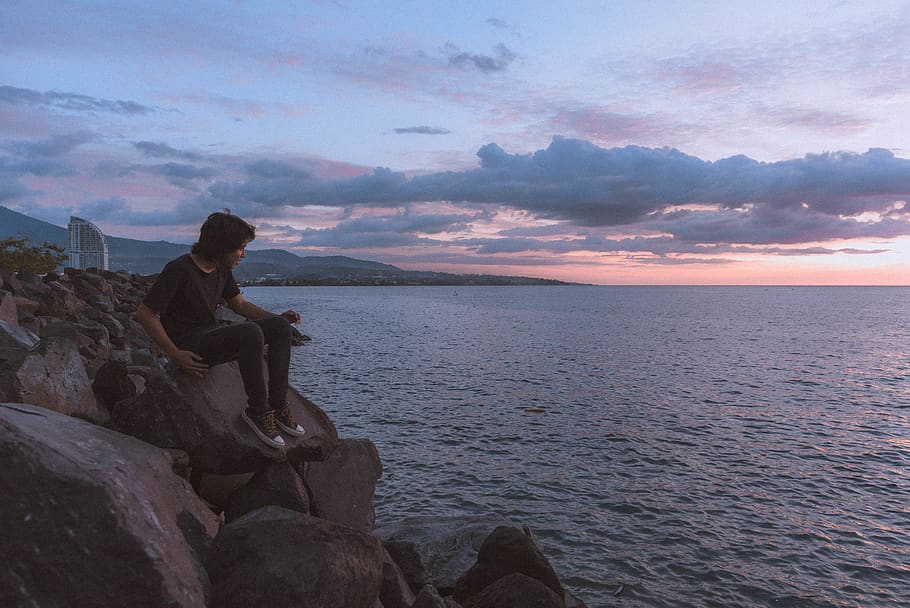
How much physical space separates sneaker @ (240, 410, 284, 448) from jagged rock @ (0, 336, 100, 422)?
7.22ft

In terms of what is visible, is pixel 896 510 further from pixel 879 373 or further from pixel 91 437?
pixel 879 373

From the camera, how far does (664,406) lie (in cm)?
3125

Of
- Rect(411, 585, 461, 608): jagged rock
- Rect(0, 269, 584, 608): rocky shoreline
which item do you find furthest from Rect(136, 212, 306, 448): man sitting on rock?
Rect(411, 585, 461, 608): jagged rock

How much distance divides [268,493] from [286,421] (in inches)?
40.6

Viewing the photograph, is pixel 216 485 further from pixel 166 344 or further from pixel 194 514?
pixel 166 344

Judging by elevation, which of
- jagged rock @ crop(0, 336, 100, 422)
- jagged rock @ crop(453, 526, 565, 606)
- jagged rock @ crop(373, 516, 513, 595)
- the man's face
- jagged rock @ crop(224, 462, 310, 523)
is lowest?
jagged rock @ crop(373, 516, 513, 595)

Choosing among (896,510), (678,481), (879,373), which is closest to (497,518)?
(678,481)

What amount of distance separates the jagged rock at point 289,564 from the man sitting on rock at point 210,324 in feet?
6.16

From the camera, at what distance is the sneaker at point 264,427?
8148mm

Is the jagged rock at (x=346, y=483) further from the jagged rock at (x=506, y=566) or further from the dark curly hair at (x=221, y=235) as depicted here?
the dark curly hair at (x=221, y=235)

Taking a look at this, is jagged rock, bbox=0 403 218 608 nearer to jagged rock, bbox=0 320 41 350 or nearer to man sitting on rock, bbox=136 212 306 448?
man sitting on rock, bbox=136 212 306 448

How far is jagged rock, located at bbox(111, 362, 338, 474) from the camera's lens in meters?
7.73

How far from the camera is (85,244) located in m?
170

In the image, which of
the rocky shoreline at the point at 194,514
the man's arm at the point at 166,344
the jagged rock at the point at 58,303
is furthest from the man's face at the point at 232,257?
the jagged rock at the point at 58,303
